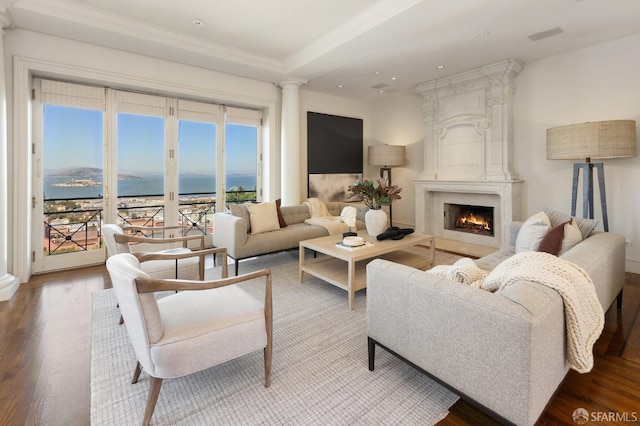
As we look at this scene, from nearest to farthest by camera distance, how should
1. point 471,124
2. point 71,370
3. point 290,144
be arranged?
point 71,370
point 471,124
point 290,144

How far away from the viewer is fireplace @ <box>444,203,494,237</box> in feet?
17.6

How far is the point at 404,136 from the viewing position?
6.42 metres

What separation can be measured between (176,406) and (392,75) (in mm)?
5167

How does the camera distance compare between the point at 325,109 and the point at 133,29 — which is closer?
the point at 133,29

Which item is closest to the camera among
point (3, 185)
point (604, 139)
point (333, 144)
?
point (3, 185)

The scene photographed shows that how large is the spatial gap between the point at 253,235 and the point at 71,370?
223cm

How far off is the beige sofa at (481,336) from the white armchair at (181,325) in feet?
2.28

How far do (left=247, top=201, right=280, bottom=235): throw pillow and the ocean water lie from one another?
4.32ft

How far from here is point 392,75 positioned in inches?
205

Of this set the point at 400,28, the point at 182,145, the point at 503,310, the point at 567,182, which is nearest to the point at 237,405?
the point at 503,310

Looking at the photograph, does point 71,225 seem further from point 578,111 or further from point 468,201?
point 578,111

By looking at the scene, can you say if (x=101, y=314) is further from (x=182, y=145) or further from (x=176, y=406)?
(x=182, y=145)

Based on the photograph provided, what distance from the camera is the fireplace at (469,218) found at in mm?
A: 5379

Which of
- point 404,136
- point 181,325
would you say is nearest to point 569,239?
point 181,325
